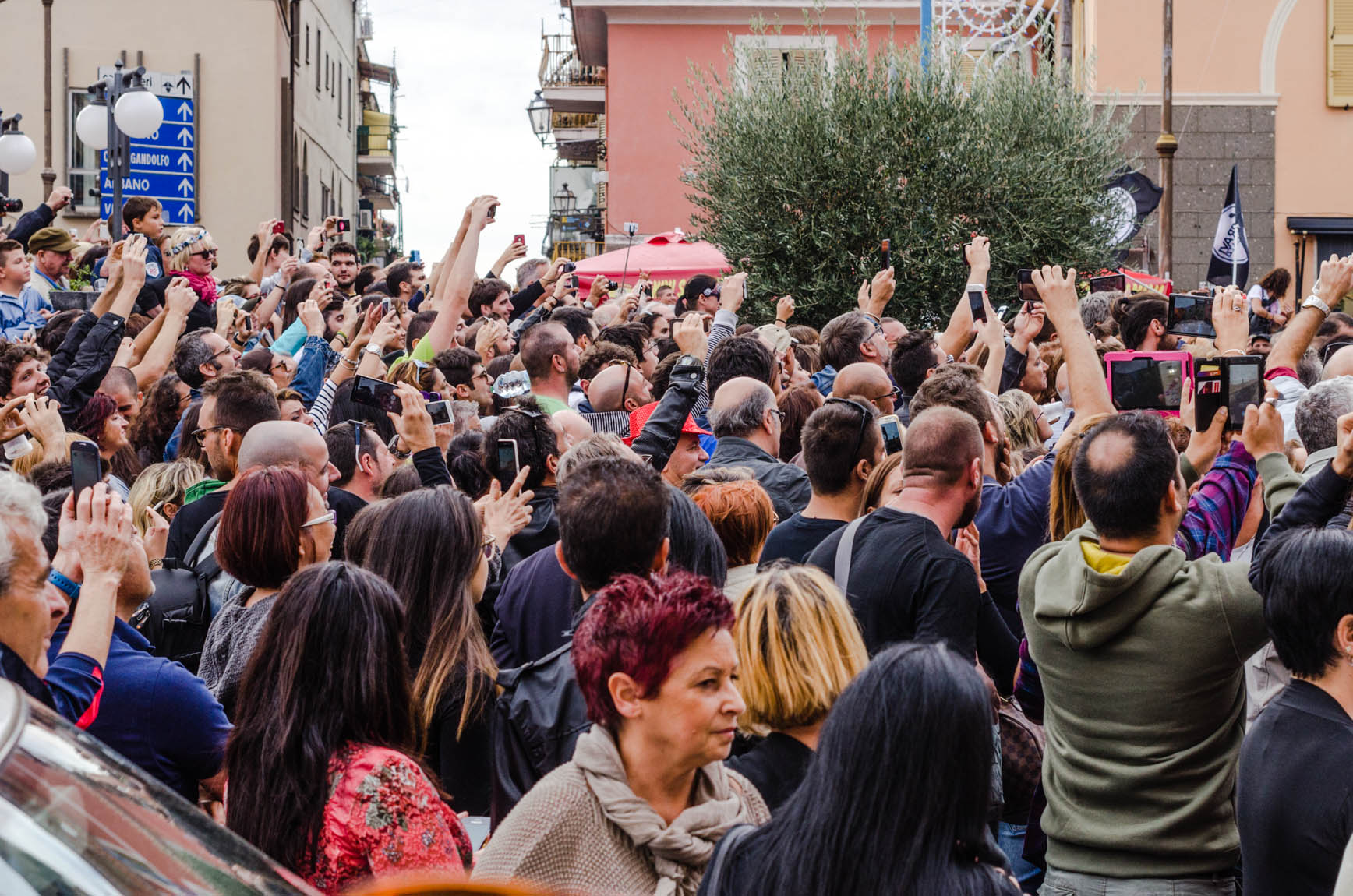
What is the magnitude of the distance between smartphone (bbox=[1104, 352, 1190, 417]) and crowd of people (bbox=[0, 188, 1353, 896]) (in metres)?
0.15

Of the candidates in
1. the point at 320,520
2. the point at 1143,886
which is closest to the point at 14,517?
the point at 320,520

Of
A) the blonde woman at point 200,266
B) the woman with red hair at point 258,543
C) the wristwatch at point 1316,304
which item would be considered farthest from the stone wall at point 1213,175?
the woman with red hair at point 258,543

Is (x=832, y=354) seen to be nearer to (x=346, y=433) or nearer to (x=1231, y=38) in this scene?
(x=346, y=433)

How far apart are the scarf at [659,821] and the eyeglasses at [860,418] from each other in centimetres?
214

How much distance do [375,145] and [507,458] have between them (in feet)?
157

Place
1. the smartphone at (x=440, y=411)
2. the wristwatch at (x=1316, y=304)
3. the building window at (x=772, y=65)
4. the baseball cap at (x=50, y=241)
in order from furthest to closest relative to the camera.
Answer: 1. the building window at (x=772, y=65)
2. the baseball cap at (x=50, y=241)
3. the smartphone at (x=440, y=411)
4. the wristwatch at (x=1316, y=304)

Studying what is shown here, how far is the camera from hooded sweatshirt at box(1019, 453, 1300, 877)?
11.0 feet

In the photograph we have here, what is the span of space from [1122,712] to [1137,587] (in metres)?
0.31

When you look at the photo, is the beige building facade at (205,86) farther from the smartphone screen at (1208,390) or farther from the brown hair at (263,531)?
the smartphone screen at (1208,390)

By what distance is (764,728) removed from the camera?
3143 millimetres

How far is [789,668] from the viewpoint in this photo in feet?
10.2

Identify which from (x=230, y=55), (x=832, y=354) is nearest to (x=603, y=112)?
(x=230, y=55)

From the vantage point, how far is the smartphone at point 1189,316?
23.9 ft

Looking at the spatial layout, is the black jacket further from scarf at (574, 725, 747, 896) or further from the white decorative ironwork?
the white decorative ironwork
